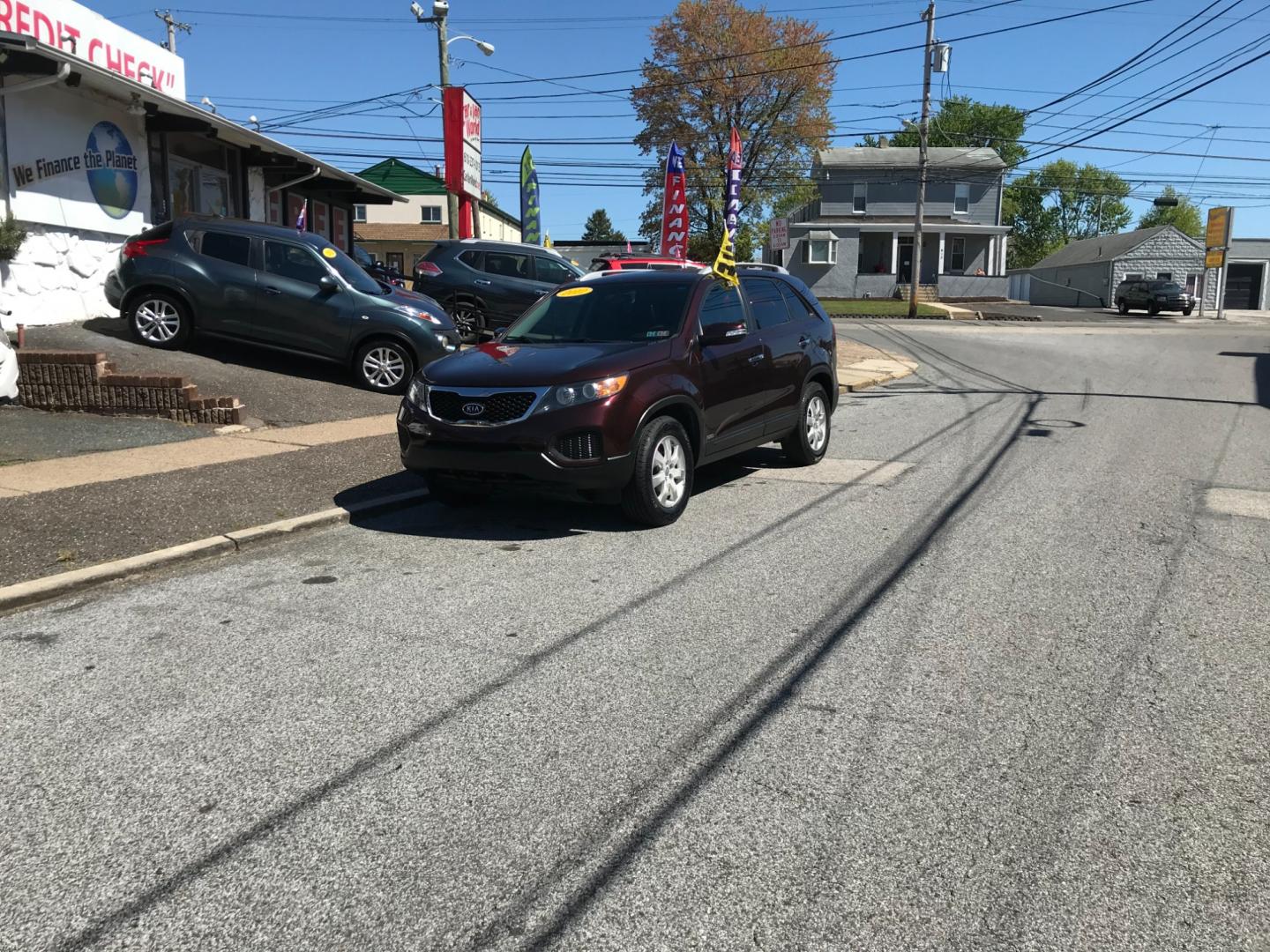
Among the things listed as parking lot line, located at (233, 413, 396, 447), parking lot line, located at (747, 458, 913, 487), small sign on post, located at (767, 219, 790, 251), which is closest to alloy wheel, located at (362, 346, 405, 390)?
parking lot line, located at (233, 413, 396, 447)

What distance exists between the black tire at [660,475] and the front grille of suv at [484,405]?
81 centimetres

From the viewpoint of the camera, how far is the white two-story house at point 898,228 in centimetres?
5144

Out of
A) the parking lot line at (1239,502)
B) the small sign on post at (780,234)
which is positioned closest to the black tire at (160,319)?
the parking lot line at (1239,502)

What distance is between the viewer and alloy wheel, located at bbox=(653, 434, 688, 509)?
700 centimetres

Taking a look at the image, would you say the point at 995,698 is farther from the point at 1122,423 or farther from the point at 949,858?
the point at 1122,423

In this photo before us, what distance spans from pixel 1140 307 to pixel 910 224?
38.1ft

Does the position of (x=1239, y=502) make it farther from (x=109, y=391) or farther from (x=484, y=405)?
(x=109, y=391)

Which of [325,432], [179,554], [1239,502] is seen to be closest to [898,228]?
[325,432]

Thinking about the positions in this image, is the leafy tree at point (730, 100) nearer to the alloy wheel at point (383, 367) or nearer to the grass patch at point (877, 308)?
the grass patch at point (877, 308)

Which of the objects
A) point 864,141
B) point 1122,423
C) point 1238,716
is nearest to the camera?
point 1238,716

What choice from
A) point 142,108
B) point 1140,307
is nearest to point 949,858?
point 142,108

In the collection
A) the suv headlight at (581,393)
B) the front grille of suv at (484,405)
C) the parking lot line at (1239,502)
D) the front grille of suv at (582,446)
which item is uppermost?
the suv headlight at (581,393)

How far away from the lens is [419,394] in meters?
7.17

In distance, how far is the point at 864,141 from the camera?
91875 mm
